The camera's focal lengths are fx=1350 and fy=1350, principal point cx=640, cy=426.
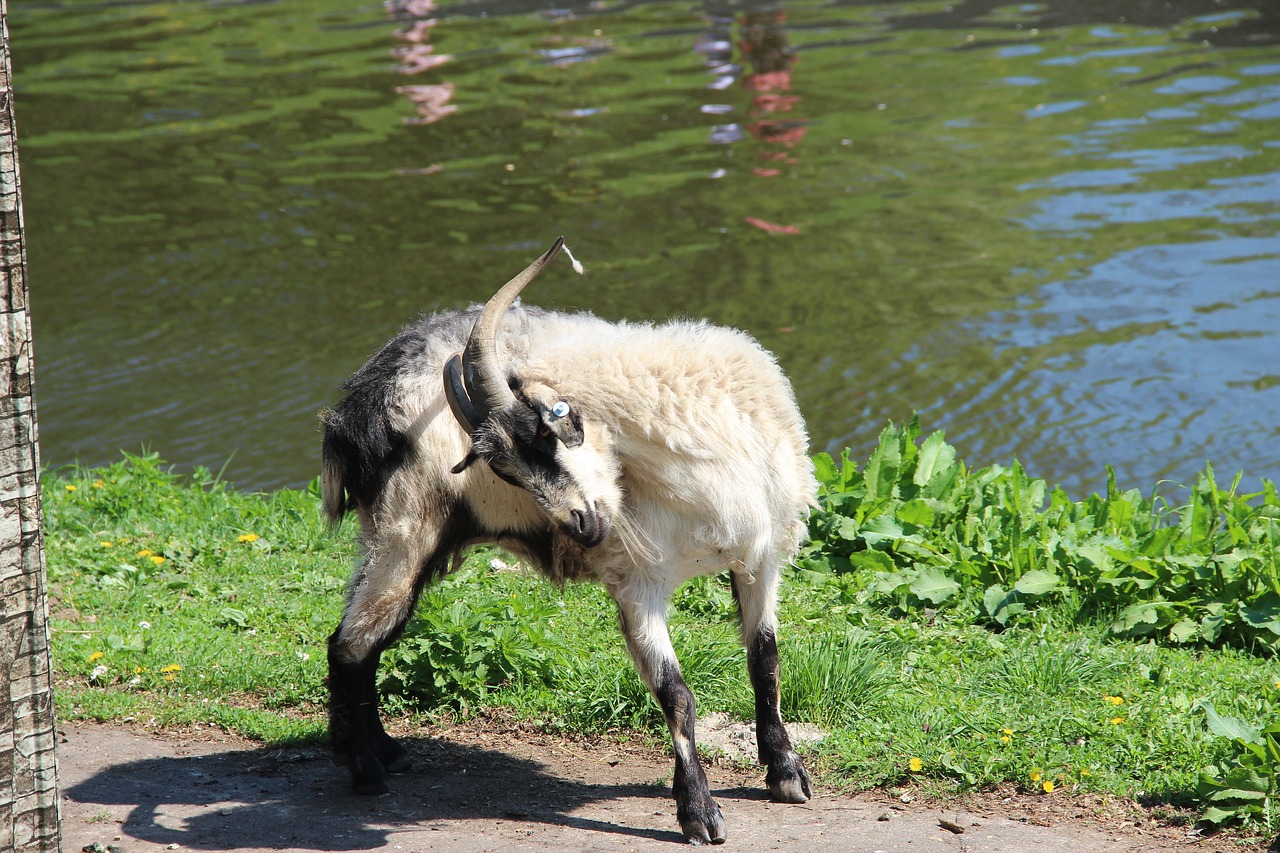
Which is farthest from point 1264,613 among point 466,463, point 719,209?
point 719,209

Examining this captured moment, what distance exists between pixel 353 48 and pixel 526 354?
1593 centimetres

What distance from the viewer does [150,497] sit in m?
7.24

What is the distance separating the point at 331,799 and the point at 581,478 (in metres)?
1.59

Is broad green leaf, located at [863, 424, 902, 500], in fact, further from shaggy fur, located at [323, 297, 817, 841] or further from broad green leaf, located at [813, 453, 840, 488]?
Answer: shaggy fur, located at [323, 297, 817, 841]

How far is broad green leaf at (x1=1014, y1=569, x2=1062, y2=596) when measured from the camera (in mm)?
5594

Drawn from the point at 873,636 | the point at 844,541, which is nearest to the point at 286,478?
the point at 844,541

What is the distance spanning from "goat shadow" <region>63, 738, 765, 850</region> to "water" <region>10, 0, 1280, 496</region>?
12.7 feet

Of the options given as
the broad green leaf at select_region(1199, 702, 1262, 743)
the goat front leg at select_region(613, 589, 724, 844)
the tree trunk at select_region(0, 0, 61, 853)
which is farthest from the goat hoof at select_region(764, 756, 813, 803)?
the tree trunk at select_region(0, 0, 61, 853)

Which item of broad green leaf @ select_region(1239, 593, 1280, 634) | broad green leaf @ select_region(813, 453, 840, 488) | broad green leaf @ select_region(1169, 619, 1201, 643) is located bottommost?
broad green leaf @ select_region(1169, 619, 1201, 643)

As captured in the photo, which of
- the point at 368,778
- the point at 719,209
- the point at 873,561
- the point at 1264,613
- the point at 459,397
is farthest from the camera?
the point at 719,209

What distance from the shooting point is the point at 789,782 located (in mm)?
4578

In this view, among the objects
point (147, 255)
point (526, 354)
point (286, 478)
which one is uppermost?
point (526, 354)

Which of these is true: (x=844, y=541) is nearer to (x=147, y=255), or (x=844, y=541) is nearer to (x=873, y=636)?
(x=873, y=636)

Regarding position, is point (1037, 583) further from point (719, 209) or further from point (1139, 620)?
point (719, 209)
